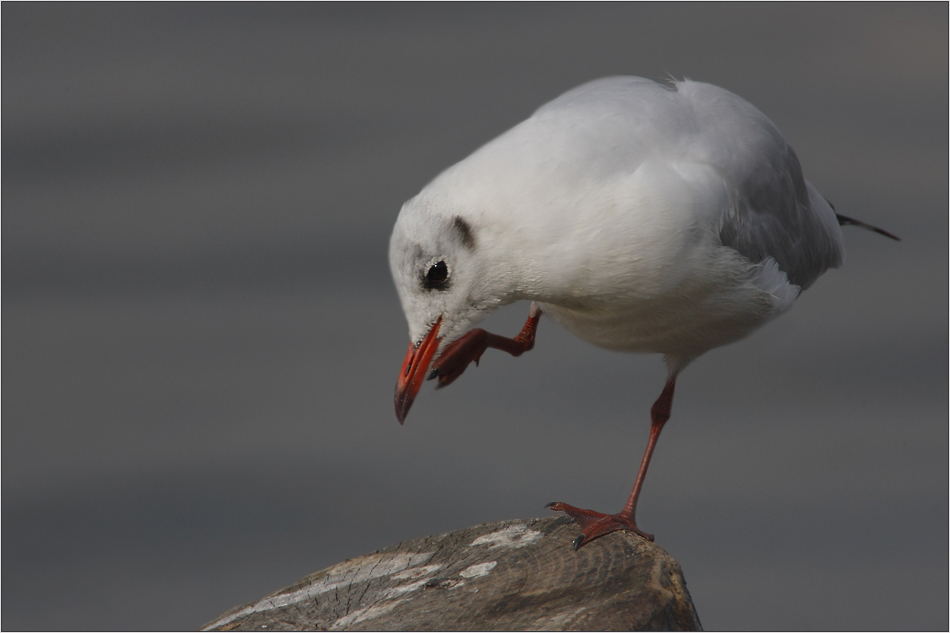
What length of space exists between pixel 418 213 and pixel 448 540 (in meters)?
0.87

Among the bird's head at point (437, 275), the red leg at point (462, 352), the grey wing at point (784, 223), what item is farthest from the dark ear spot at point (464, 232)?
the grey wing at point (784, 223)

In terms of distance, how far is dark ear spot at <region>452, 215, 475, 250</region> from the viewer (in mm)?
2449

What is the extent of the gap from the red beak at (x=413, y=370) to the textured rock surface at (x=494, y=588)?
377mm

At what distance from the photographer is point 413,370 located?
8.71 ft

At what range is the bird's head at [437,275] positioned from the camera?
2.44 metres

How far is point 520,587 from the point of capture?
2365 mm

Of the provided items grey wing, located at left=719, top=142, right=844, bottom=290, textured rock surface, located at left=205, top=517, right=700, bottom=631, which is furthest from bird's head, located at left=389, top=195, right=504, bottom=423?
grey wing, located at left=719, top=142, right=844, bottom=290

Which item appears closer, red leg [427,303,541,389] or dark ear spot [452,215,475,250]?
dark ear spot [452,215,475,250]

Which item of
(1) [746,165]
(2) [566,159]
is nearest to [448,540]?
(2) [566,159]

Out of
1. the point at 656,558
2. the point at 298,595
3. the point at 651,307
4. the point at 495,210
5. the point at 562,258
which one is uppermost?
the point at 495,210

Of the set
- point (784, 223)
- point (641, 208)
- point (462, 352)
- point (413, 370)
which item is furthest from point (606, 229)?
point (784, 223)

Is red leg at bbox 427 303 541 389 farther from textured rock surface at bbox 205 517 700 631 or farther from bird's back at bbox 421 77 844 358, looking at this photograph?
textured rock surface at bbox 205 517 700 631

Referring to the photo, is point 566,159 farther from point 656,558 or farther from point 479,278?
point 656,558

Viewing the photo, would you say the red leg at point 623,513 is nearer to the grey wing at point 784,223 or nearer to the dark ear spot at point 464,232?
the grey wing at point 784,223
